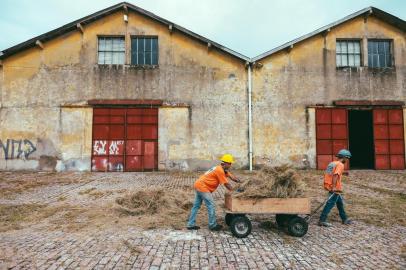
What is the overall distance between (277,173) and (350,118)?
17.1 metres

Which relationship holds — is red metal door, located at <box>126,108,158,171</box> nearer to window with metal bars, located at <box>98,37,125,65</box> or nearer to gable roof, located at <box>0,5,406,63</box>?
window with metal bars, located at <box>98,37,125,65</box>

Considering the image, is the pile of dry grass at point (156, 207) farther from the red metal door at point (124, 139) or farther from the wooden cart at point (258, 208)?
the red metal door at point (124, 139)

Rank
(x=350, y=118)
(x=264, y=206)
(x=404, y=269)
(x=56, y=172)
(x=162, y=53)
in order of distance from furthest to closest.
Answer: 1. (x=350, y=118)
2. (x=162, y=53)
3. (x=56, y=172)
4. (x=264, y=206)
5. (x=404, y=269)

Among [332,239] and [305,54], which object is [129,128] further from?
[332,239]

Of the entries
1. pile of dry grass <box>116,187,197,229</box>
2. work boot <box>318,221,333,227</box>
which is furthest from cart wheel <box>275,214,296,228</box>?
pile of dry grass <box>116,187,197,229</box>

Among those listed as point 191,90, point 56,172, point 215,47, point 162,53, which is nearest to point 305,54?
point 215,47

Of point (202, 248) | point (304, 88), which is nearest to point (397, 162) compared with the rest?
point (304, 88)

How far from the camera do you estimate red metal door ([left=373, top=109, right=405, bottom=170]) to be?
16.7 meters

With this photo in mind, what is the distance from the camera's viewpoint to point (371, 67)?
16.9 meters

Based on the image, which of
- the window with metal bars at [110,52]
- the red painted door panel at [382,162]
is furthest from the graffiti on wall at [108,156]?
the red painted door panel at [382,162]

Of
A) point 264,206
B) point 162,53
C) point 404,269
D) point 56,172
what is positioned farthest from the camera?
point 162,53

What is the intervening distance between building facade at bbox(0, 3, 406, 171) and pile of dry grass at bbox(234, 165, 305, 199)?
10070 millimetres

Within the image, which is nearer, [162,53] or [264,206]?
[264,206]

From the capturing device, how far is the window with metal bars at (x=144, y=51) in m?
16.7
